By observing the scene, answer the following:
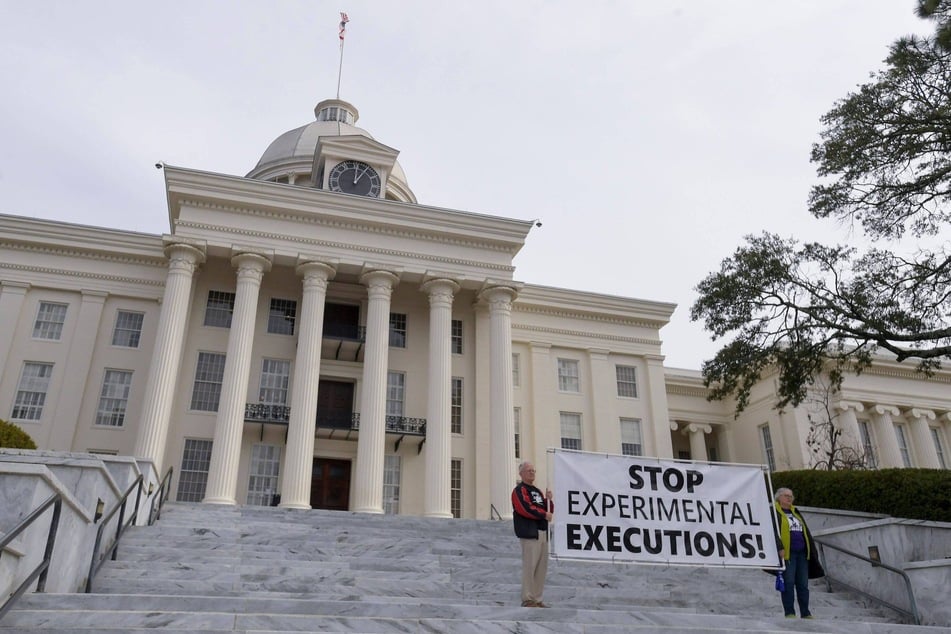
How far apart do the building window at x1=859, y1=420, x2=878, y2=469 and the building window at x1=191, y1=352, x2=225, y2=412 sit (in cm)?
2843

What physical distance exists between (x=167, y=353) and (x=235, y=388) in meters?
2.30

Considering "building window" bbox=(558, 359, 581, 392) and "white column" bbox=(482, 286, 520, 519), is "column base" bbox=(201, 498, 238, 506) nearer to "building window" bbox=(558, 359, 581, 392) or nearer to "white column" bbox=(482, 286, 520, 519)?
"white column" bbox=(482, 286, 520, 519)

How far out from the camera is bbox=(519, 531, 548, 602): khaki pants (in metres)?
8.90

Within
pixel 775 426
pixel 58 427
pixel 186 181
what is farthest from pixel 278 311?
pixel 775 426

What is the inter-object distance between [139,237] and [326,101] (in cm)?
1842

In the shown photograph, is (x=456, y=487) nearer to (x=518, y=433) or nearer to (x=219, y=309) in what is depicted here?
(x=518, y=433)

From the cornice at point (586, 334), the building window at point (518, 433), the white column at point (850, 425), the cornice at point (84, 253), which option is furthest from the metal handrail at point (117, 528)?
the white column at point (850, 425)

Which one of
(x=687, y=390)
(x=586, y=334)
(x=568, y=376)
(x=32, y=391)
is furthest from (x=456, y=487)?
(x=687, y=390)

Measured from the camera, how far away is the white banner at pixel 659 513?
10.2m

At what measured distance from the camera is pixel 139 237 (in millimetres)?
26562

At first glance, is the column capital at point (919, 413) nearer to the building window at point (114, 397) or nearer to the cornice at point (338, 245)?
the cornice at point (338, 245)

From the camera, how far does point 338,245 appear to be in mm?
25359

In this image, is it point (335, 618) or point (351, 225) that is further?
point (351, 225)

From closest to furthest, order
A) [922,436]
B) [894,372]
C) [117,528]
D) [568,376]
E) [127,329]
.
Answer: [117,528] → [127,329] → [568,376] → [922,436] → [894,372]
